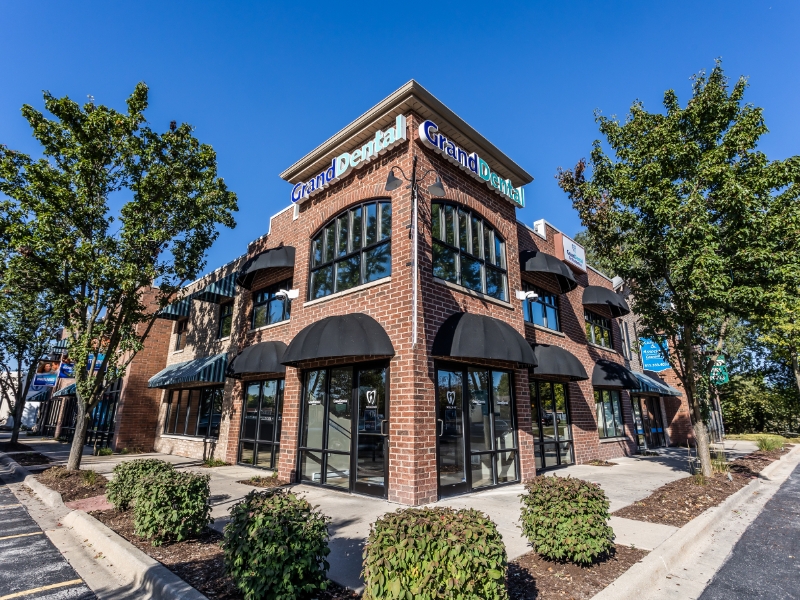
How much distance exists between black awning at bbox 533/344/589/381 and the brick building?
0.05 metres

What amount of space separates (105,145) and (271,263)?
5407 millimetres

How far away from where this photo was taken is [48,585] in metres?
4.73

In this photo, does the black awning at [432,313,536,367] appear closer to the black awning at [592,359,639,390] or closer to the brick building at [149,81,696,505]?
the brick building at [149,81,696,505]

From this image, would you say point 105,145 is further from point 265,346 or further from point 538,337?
point 538,337

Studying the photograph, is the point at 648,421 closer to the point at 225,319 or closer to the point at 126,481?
the point at 225,319

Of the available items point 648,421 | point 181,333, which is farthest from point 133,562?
point 648,421

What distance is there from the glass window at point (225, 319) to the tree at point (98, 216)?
3.53m

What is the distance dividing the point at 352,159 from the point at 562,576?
30.6ft

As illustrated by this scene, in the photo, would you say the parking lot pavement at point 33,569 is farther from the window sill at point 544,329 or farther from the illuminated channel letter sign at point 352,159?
the window sill at point 544,329

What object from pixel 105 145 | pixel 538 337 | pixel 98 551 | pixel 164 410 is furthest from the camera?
pixel 164 410

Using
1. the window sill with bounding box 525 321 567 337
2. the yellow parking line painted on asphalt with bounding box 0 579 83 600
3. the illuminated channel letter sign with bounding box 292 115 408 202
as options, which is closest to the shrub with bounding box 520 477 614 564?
the yellow parking line painted on asphalt with bounding box 0 579 83 600

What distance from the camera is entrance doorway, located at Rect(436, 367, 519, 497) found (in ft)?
28.0

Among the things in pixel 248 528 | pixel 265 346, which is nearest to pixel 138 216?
pixel 265 346

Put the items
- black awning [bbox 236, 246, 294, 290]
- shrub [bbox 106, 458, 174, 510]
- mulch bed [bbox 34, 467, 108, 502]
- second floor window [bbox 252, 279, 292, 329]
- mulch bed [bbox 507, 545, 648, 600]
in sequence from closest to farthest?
mulch bed [bbox 507, 545, 648, 600] < shrub [bbox 106, 458, 174, 510] < mulch bed [bbox 34, 467, 108, 502] < black awning [bbox 236, 246, 294, 290] < second floor window [bbox 252, 279, 292, 329]
